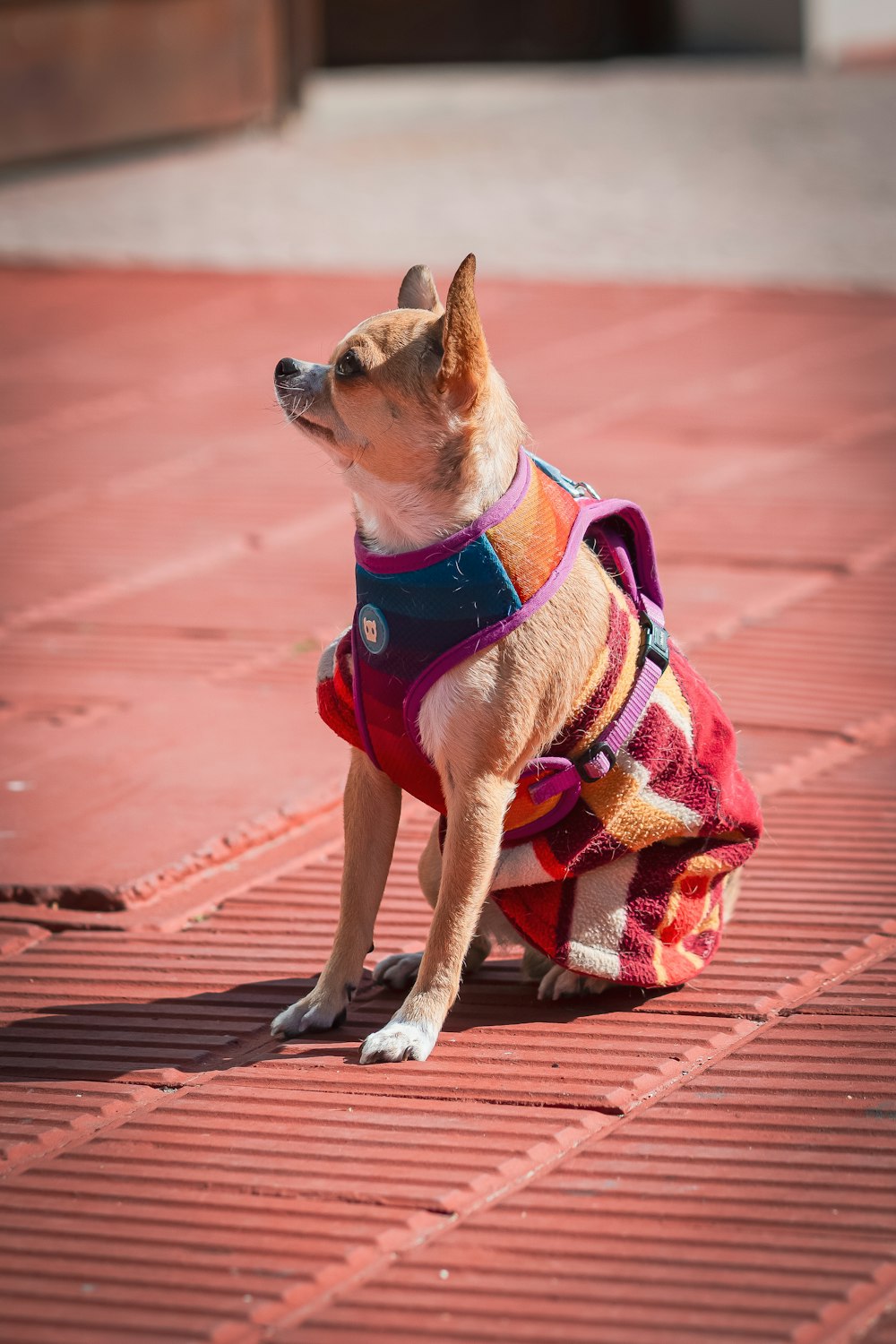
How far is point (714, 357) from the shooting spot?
10250 millimetres

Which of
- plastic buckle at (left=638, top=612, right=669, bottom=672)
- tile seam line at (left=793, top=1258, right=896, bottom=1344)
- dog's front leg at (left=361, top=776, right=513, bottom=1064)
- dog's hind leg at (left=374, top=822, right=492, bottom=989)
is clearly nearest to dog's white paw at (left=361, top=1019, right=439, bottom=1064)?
dog's front leg at (left=361, top=776, right=513, bottom=1064)

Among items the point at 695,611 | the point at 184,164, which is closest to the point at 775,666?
Result: the point at 695,611

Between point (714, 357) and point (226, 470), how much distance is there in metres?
3.41

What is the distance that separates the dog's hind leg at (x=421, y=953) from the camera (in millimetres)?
3668

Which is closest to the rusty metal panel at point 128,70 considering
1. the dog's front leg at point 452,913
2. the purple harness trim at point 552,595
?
the purple harness trim at point 552,595

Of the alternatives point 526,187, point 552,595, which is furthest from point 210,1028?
point 526,187

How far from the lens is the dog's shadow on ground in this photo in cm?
343

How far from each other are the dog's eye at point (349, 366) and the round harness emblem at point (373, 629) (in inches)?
17.2

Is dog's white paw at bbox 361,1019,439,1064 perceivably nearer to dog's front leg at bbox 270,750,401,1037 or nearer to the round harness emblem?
dog's front leg at bbox 270,750,401,1037

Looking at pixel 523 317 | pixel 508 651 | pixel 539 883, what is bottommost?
pixel 523 317

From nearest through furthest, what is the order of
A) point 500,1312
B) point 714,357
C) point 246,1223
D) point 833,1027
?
1. point 500,1312
2. point 246,1223
3. point 833,1027
4. point 714,357

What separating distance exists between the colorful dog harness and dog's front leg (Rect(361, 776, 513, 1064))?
109 mm

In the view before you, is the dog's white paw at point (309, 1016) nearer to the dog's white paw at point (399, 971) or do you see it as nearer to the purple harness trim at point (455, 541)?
the dog's white paw at point (399, 971)

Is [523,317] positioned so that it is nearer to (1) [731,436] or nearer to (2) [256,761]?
(1) [731,436]
